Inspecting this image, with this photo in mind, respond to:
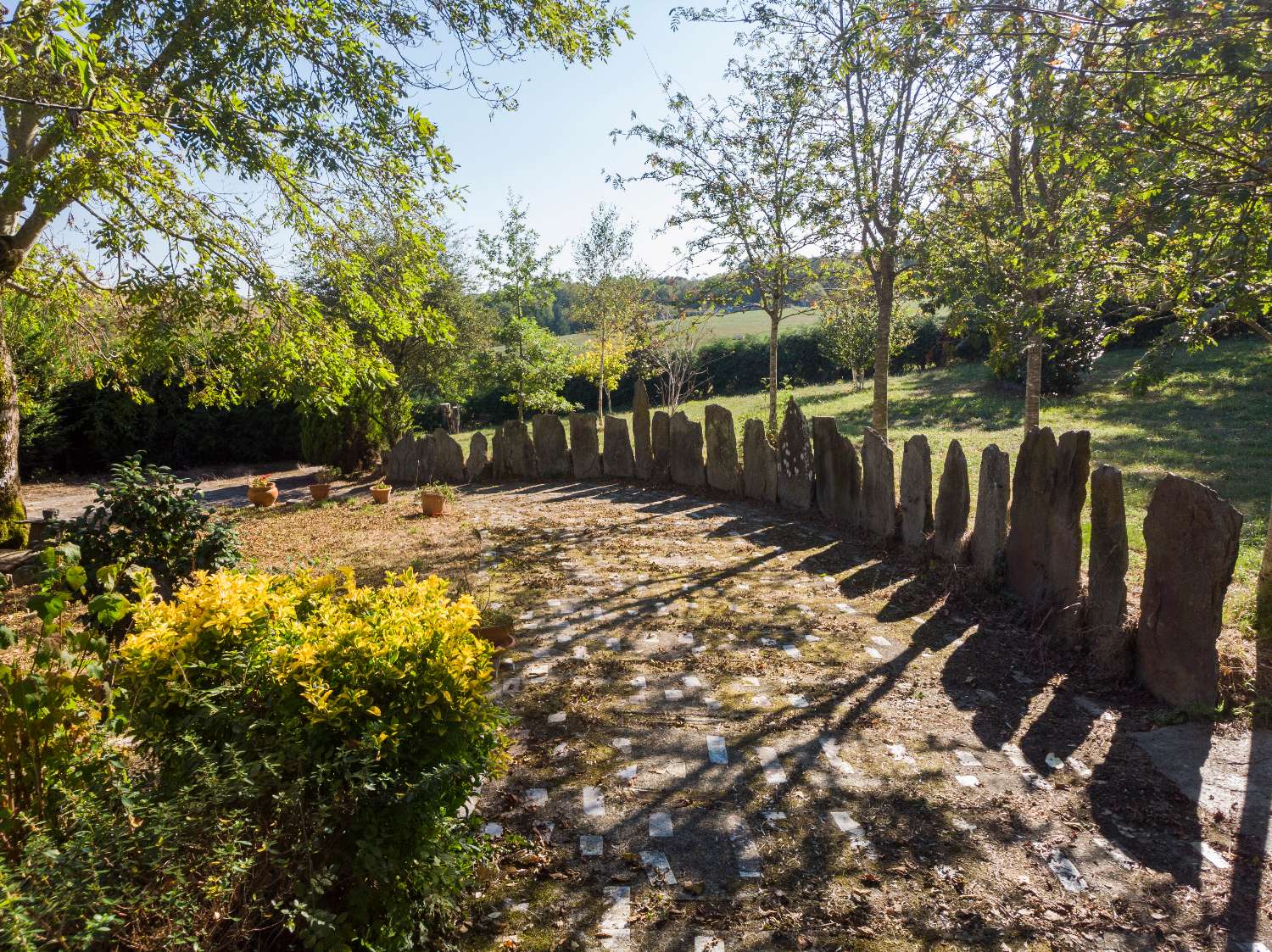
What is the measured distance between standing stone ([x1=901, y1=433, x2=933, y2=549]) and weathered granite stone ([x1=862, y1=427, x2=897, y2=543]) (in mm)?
276

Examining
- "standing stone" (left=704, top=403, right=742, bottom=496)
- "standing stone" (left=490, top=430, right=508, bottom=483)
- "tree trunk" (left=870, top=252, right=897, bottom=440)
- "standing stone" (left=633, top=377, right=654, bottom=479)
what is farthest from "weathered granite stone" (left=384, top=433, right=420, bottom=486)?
"tree trunk" (left=870, top=252, right=897, bottom=440)

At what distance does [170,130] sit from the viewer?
6352 mm

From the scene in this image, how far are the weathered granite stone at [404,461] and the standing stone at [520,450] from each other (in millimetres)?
1552

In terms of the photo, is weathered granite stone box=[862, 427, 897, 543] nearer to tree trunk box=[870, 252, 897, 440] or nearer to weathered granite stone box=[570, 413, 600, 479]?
tree trunk box=[870, 252, 897, 440]

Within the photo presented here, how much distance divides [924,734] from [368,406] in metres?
11.3

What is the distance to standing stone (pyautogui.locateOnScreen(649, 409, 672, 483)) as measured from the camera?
36.4 feet

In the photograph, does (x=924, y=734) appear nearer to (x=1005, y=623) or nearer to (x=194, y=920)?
(x=1005, y=623)

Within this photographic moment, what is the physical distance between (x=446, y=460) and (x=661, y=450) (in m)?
3.65

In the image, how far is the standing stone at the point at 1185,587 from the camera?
3.95m

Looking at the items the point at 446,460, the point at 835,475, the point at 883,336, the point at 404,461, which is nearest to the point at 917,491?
the point at 835,475

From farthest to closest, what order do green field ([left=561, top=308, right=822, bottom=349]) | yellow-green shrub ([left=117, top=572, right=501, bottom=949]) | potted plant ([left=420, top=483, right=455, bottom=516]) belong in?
green field ([left=561, top=308, right=822, bottom=349]) < potted plant ([left=420, top=483, right=455, bottom=516]) < yellow-green shrub ([left=117, top=572, right=501, bottom=949])

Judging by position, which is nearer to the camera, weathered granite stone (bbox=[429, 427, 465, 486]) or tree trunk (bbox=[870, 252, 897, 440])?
tree trunk (bbox=[870, 252, 897, 440])

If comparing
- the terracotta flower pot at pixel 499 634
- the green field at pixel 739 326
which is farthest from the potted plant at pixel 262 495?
the green field at pixel 739 326

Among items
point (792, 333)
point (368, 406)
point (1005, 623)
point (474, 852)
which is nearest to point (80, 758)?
point (474, 852)
